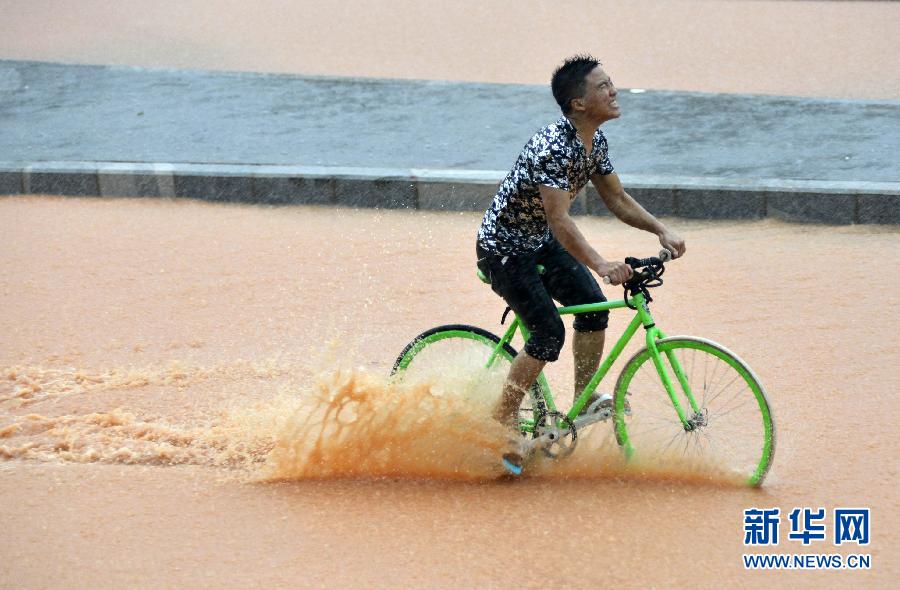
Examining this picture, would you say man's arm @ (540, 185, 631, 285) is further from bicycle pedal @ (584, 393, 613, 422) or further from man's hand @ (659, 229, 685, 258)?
bicycle pedal @ (584, 393, 613, 422)

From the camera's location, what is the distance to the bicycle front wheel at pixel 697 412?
4.48 meters

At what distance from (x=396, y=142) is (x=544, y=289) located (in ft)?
18.3

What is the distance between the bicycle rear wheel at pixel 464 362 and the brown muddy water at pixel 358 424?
0.07 meters

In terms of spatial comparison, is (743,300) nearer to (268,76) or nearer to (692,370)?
(692,370)

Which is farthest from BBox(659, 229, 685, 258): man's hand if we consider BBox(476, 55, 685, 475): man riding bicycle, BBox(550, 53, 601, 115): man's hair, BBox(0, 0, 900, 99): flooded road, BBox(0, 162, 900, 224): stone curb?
BBox(0, 0, 900, 99): flooded road

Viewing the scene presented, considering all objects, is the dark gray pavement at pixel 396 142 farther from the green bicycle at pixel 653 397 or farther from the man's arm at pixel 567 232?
the man's arm at pixel 567 232

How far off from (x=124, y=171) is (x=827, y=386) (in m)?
5.71

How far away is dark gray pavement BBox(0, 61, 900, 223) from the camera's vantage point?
27.9 ft

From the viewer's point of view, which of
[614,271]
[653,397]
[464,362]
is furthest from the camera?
[464,362]

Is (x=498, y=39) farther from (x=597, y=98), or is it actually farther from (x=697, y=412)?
(x=697, y=412)

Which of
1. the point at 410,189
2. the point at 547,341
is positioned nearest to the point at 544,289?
the point at 547,341

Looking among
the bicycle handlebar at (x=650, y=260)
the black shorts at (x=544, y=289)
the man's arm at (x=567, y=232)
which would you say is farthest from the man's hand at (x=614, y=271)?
the black shorts at (x=544, y=289)

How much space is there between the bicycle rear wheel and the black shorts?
0.98 ft

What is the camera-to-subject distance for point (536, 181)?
4.35m
